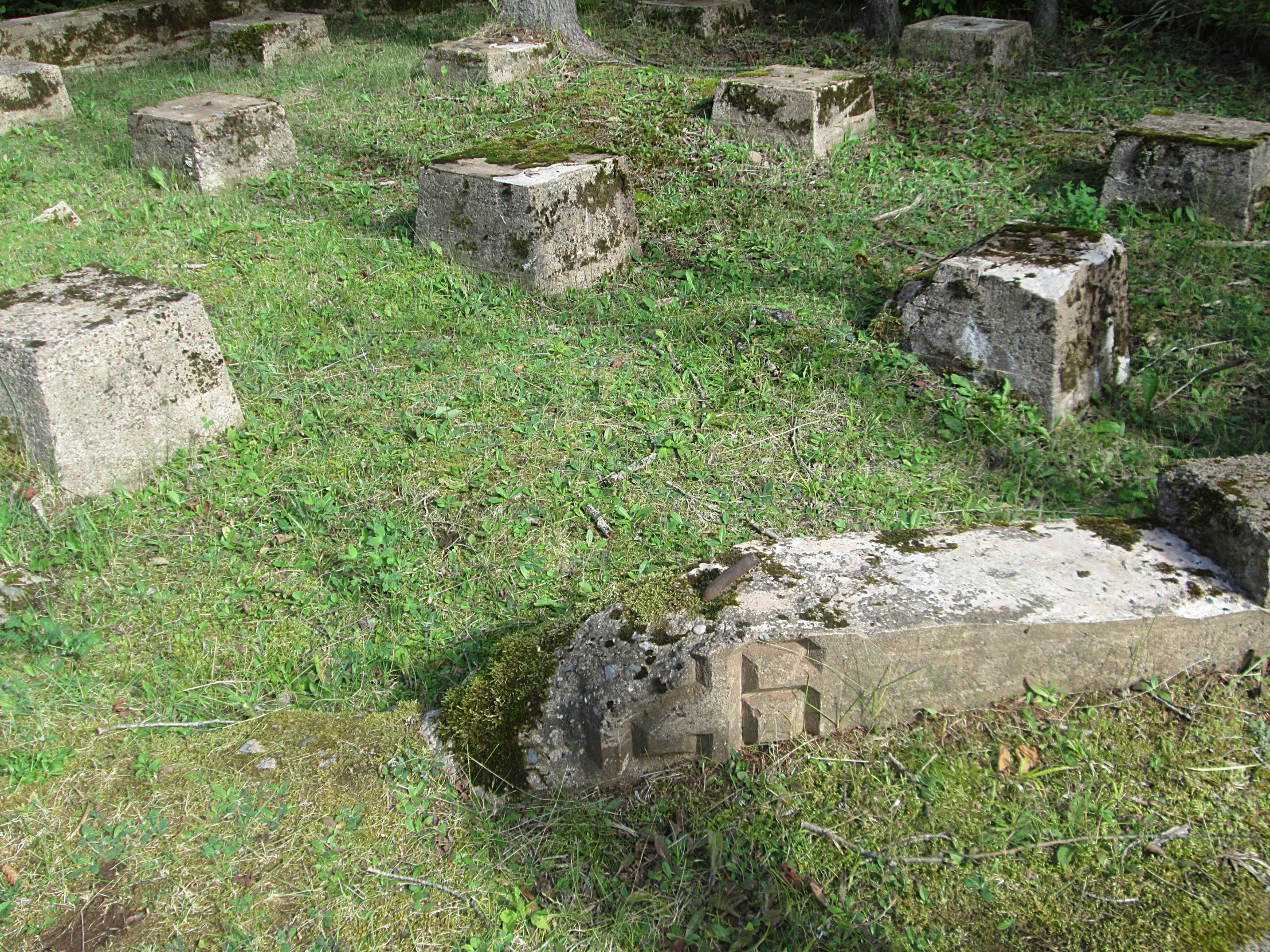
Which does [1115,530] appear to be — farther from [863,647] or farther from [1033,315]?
[1033,315]

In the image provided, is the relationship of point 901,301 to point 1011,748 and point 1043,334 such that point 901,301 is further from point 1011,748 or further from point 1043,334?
point 1011,748

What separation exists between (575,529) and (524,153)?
272 cm

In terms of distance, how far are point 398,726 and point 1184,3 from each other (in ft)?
28.2

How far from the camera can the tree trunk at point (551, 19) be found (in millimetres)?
8164

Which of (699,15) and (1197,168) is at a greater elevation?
(699,15)

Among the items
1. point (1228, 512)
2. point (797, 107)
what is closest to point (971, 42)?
point (797, 107)

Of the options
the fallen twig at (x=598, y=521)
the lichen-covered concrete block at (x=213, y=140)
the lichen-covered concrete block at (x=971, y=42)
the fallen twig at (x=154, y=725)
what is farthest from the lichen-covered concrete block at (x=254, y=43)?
the fallen twig at (x=154, y=725)

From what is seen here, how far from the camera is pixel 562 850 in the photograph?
2.22 metres

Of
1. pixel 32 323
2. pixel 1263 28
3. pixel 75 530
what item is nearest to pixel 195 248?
pixel 32 323

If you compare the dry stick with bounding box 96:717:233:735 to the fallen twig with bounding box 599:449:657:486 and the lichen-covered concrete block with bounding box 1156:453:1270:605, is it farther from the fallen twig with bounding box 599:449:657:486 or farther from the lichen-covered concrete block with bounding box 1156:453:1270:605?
the lichen-covered concrete block with bounding box 1156:453:1270:605

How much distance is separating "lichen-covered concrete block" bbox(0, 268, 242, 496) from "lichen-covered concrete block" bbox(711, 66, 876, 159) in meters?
4.18

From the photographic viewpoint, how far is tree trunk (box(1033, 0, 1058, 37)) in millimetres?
8195

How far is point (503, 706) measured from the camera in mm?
2424

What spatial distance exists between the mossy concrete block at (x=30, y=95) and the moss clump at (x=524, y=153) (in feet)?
13.6
